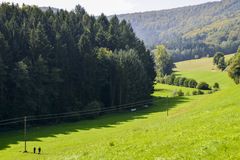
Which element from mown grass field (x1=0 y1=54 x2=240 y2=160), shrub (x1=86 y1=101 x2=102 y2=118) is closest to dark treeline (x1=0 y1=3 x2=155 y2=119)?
shrub (x1=86 y1=101 x2=102 y2=118)

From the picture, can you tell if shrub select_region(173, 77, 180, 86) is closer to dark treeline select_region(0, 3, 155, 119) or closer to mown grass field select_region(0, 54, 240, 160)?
mown grass field select_region(0, 54, 240, 160)

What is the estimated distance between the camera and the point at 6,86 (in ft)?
293

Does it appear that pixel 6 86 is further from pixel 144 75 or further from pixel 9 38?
pixel 144 75

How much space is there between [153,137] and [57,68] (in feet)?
234

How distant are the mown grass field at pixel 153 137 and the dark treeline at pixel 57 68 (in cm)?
772

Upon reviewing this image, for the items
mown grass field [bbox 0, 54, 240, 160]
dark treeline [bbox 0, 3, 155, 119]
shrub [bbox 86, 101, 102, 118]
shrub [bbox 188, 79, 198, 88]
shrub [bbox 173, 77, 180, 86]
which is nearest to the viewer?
mown grass field [bbox 0, 54, 240, 160]

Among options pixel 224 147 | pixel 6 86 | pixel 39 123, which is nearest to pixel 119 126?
pixel 39 123

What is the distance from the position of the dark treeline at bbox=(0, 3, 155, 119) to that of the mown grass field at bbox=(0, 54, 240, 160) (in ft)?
25.3

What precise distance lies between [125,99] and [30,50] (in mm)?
31153

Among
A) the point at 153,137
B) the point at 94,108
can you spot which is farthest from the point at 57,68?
the point at 153,137

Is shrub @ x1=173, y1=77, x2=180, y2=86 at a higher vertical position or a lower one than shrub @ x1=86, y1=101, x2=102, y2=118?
higher

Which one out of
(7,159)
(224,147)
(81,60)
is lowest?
(7,159)

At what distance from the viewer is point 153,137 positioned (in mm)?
31406

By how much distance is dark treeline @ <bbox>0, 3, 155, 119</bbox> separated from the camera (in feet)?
293
